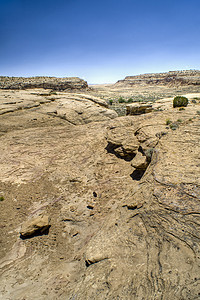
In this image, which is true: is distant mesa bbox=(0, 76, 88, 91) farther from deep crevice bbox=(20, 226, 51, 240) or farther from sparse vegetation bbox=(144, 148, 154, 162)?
deep crevice bbox=(20, 226, 51, 240)

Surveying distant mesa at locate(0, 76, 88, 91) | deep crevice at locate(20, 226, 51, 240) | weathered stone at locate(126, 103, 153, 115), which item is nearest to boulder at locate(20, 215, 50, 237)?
deep crevice at locate(20, 226, 51, 240)

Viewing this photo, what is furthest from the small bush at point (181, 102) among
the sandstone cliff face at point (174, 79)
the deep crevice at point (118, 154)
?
the sandstone cliff face at point (174, 79)

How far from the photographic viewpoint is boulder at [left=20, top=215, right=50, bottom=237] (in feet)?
18.4

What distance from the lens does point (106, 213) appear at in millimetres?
6609

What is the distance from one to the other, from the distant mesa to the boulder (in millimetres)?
43119

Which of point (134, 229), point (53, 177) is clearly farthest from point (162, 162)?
point (53, 177)

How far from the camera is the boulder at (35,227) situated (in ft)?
18.4

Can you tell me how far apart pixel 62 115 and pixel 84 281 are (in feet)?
39.0

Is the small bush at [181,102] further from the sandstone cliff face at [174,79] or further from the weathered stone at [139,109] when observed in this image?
the sandstone cliff face at [174,79]

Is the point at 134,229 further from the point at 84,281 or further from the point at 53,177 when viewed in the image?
the point at 53,177

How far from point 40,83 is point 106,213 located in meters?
47.6

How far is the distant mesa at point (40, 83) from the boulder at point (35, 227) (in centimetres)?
4312

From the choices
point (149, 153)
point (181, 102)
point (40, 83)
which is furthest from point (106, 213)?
point (40, 83)

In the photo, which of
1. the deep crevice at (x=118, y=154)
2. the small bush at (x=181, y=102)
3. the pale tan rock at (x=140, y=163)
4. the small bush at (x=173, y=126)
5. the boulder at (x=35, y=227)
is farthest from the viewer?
the small bush at (x=181, y=102)
